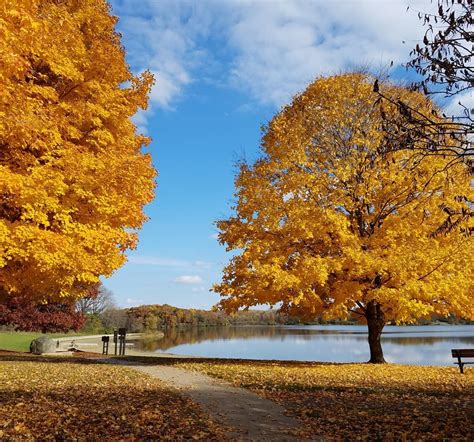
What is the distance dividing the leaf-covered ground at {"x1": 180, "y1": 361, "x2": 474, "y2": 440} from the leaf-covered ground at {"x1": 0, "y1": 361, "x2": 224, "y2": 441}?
2.01 metres

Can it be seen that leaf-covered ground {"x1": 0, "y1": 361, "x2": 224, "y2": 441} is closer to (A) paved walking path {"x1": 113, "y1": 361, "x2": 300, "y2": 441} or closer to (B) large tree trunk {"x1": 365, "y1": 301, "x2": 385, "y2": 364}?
(A) paved walking path {"x1": 113, "y1": 361, "x2": 300, "y2": 441}

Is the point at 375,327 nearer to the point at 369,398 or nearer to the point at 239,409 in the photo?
the point at 369,398

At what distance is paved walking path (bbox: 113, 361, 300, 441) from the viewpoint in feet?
23.8

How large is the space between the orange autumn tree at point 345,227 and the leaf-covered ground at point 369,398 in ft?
7.46

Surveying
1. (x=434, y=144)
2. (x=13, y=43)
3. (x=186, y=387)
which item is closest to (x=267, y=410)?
(x=186, y=387)

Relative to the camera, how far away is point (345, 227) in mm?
16250

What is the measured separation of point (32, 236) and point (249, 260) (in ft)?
25.9

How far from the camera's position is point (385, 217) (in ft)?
57.6

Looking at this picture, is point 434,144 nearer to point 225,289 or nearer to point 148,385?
point 148,385

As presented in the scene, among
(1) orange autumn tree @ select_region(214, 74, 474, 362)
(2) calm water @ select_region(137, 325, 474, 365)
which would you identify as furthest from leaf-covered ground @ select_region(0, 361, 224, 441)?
(2) calm water @ select_region(137, 325, 474, 365)

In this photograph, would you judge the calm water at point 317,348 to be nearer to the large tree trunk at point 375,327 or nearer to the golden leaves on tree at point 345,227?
the large tree trunk at point 375,327

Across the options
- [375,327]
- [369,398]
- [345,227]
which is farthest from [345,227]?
[369,398]

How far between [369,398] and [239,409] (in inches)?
122

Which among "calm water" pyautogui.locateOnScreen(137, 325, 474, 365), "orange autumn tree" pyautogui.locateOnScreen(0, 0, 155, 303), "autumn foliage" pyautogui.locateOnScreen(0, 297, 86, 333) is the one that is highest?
"orange autumn tree" pyautogui.locateOnScreen(0, 0, 155, 303)
